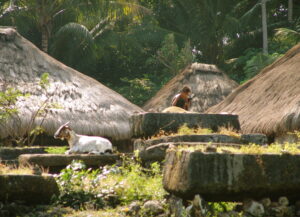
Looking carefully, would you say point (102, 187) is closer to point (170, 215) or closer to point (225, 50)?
point (170, 215)

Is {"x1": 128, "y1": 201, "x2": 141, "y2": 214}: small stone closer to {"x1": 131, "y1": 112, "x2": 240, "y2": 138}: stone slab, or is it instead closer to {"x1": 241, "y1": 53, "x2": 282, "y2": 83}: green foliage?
{"x1": 131, "y1": 112, "x2": 240, "y2": 138}: stone slab

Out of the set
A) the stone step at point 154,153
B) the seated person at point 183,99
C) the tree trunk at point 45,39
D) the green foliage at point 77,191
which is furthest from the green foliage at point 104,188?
the tree trunk at point 45,39

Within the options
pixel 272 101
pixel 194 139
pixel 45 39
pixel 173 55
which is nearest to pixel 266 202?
pixel 194 139

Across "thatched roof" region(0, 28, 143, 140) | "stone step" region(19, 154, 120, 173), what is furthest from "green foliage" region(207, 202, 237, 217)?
"thatched roof" region(0, 28, 143, 140)

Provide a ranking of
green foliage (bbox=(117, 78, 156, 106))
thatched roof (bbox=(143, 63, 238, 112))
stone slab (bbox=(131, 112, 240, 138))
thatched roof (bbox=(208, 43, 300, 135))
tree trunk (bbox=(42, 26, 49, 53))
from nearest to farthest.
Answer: stone slab (bbox=(131, 112, 240, 138)), thatched roof (bbox=(208, 43, 300, 135)), thatched roof (bbox=(143, 63, 238, 112)), green foliage (bbox=(117, 78, 156, 106)), tree trunk (bbox=(42, 26, 49, 53))

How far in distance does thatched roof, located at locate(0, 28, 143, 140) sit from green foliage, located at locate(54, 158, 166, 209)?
6523 millimetres

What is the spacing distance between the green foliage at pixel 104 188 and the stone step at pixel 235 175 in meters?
1.16

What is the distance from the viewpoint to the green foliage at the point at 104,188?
21.7ft

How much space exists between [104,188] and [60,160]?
137cm

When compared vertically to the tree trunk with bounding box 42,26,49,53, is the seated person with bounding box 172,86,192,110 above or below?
below

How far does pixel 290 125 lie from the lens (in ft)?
37.9

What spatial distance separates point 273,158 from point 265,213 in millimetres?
530

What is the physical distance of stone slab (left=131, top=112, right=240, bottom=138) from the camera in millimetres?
8039

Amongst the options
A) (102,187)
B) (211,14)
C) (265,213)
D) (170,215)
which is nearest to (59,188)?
(102,187)
